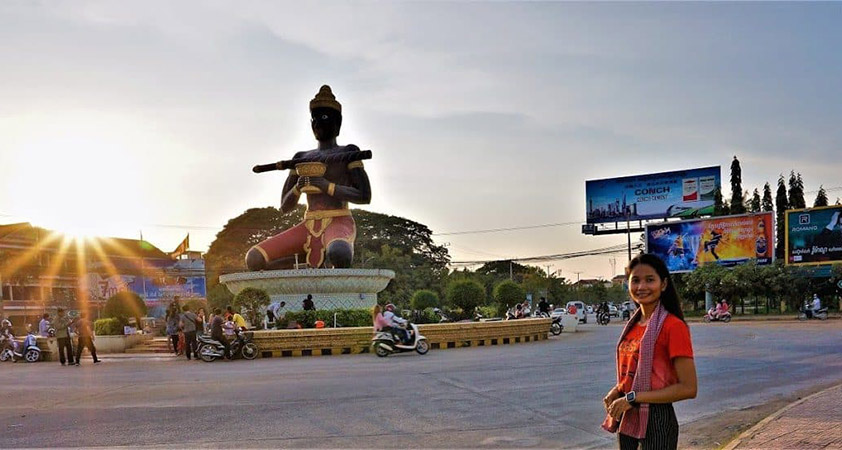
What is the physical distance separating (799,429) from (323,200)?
63.1 ft

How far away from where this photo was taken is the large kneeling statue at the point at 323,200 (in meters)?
24.0

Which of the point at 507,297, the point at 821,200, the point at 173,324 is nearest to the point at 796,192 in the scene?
the point at 821,200

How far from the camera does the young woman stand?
3.29m

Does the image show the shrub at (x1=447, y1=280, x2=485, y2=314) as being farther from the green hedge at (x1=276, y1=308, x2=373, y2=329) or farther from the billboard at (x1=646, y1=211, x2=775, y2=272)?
the billboard at (x1=646, y1=211, x2=775, y2=272)

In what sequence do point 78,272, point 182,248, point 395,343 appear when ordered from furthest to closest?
point 182,248, point 78,272, point 395,343

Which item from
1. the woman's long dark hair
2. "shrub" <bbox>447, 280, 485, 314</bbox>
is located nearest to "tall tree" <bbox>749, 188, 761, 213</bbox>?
"shrub" <bbox>447, 280, 485, 314</bbox>

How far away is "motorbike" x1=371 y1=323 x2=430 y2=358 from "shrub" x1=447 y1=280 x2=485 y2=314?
1218 centimetres

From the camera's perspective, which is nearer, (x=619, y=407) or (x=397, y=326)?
(x=619, y=407)

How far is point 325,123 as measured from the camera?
81.8ft

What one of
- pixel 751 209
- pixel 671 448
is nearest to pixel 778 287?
pixel 751 209

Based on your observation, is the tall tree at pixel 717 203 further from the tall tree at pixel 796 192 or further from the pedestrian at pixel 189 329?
the pedestrian at pixel 189 329

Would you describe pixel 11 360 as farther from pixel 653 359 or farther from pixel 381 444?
pixel 653 359

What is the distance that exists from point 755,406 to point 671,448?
224 inches

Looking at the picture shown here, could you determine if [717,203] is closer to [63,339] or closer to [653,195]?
[653,195]
